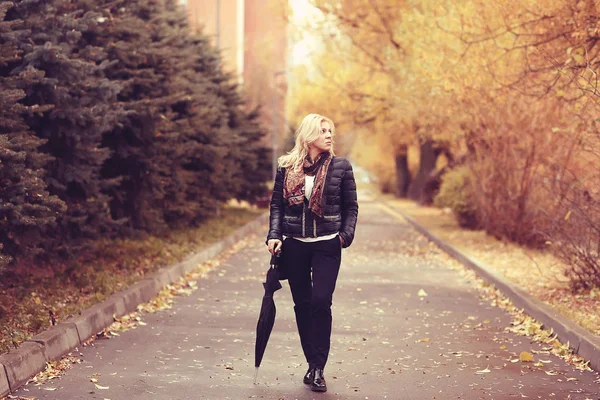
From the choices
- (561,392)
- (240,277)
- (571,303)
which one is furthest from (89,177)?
(561,392)

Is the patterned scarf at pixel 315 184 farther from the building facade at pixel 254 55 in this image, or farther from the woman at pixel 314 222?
the building facade at pixel 254 55

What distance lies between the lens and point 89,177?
11.4m

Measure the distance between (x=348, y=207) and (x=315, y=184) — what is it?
333 millimetres

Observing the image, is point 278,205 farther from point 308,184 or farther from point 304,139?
point 304,139

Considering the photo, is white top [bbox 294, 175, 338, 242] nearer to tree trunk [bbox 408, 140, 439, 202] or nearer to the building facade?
the building facade

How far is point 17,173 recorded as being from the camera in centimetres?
852

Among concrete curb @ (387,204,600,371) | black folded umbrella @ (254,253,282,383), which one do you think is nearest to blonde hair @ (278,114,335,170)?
black folded umbrella @ (254,253,282,383)

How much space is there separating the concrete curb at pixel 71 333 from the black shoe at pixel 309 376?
199 cm

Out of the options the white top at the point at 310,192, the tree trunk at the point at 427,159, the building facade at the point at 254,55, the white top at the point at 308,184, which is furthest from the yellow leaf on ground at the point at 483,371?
the tree trunk at the point at 427,159

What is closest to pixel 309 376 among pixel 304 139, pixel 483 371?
pixel 483 371

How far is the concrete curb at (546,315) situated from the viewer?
826 cm

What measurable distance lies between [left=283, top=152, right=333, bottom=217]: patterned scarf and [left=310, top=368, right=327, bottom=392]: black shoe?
1.12 metres

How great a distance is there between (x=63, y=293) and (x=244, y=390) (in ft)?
14.1

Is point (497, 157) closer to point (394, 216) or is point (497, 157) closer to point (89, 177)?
point (89, 177)
